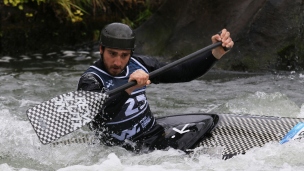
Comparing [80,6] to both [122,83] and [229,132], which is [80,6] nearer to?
[122,83]

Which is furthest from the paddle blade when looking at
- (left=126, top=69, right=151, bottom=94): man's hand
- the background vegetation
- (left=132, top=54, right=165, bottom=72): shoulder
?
the background vegetation

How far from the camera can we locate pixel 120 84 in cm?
498

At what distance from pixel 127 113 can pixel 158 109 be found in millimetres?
2853

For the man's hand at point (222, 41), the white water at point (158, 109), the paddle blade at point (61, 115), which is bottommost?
the white water at point (158, 109)

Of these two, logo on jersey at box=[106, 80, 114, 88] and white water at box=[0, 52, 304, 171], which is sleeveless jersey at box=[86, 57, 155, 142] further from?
white water at box=[0, 52, 304, 171]

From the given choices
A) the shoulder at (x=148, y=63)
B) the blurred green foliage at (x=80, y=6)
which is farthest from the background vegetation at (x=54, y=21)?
the shoulder at (x=148, y=63)

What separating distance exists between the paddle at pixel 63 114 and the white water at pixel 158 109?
316 millimetres

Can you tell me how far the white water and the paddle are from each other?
316 millimetres

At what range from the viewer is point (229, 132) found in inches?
203

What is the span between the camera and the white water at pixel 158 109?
194 inches

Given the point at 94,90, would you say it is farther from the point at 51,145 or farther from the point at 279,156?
the point at 279,156

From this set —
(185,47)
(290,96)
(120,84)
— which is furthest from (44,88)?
(120,84)

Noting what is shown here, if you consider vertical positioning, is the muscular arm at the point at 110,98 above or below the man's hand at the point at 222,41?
below

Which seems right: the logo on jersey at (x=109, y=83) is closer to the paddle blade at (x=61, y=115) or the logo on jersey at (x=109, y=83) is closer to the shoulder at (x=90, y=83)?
the shoulder at (x=90, y=83)
